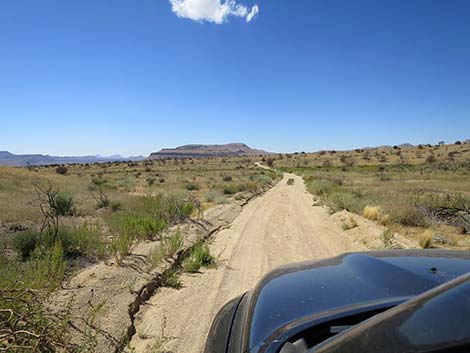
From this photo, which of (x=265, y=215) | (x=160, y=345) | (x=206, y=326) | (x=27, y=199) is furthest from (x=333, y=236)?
(x=27, y=199)

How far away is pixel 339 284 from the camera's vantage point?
110 inches

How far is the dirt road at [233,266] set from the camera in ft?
17.4

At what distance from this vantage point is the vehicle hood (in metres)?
2.40

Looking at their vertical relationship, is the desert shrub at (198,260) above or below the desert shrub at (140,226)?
below

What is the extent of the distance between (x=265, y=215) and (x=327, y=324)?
46.9ft

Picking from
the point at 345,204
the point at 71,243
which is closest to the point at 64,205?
the point at 71,243

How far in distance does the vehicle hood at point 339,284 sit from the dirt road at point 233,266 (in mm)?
2379

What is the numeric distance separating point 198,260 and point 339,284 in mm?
6027

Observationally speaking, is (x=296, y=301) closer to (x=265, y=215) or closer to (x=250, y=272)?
(x=250, y=272)

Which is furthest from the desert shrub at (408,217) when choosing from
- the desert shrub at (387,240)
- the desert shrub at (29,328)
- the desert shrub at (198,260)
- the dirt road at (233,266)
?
the desert shrub at (29,328)

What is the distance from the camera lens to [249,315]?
8.39 ft

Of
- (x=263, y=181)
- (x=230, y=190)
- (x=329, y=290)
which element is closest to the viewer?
(x=329, y=290)

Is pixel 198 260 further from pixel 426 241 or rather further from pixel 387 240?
pixel 426 241

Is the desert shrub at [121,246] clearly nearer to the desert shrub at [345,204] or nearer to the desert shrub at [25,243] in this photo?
the desert shrub at [25,243]
